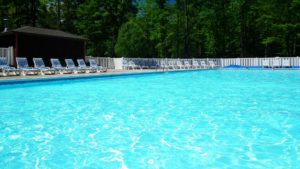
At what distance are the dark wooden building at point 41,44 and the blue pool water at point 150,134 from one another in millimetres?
12505

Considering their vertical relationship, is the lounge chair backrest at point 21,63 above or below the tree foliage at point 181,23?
below

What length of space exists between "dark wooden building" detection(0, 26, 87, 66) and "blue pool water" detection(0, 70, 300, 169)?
41.0 ft

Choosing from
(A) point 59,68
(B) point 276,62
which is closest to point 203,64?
(B) point 276,62

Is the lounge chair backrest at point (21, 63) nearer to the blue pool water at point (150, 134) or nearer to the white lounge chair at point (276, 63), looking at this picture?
the blue pool water at point (150, 134)

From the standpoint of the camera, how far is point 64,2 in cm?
4409

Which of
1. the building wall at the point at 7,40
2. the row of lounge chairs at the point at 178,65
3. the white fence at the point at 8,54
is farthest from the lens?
the row of lounge chairs at the point at 178,65

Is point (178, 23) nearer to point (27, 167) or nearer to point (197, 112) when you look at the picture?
point (197, 112)

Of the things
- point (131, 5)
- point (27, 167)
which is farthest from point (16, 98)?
point (131, 5)

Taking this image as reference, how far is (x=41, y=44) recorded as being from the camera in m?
21.1

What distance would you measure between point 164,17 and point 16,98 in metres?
31.7

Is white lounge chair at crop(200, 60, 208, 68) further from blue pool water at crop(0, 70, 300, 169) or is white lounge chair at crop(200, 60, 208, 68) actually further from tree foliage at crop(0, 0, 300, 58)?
blue pool water at crop(0, 70, 300, 169)

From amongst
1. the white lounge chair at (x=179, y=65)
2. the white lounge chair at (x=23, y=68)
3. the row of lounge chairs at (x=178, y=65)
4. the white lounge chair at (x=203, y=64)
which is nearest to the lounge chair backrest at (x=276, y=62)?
the row of lounge chairs at (x=178, y=65)

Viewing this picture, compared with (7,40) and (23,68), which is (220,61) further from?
(23,68)

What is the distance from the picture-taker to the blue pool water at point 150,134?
3.79 m
